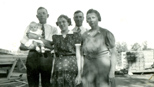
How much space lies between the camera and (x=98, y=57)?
242 cm

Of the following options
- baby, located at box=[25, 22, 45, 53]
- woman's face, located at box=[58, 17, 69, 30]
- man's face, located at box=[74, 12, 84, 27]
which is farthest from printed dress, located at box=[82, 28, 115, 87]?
man's face, located at box=[74, 12, 84, 27]

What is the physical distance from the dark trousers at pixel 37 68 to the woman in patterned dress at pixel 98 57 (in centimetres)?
68

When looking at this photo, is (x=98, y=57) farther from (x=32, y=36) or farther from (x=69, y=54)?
(x=32, y=36)

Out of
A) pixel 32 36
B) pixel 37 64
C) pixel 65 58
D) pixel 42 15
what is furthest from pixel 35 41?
pixel 65 58

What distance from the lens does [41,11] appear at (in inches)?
123

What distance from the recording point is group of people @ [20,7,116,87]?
244 cm

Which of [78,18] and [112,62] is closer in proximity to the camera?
[112,62]

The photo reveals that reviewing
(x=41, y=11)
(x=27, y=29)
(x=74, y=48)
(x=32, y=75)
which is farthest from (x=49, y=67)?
(x=41, y=11)

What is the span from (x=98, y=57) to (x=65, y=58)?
583mm

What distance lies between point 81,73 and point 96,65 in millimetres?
337

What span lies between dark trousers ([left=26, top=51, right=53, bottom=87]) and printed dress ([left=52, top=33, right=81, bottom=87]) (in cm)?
18

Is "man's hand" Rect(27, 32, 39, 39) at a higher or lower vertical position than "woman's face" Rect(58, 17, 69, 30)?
lower

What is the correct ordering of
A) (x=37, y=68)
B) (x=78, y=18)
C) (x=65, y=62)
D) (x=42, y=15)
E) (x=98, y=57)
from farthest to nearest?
(x=78, y=18)
(x=42, y=15)
(x=37, y=68)
(x=65, y=62)
(x=98, y=57)

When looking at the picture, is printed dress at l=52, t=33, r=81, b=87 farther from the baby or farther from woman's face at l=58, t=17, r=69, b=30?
the baby
